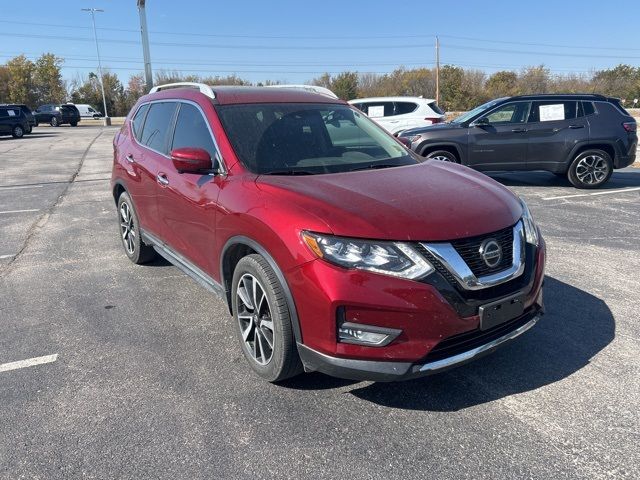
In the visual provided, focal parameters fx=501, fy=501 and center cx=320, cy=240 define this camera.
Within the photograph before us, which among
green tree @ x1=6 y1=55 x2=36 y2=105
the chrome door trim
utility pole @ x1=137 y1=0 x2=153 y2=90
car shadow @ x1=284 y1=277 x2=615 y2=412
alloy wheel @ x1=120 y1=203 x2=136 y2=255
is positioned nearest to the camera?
car shadow @ x1=284 y1=277 x2=615 y2=412

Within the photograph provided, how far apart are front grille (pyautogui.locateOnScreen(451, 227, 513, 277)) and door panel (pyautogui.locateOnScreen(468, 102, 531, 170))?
25.5 feet

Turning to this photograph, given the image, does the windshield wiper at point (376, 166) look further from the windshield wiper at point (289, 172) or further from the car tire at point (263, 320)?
the car tire at point (263, 320)

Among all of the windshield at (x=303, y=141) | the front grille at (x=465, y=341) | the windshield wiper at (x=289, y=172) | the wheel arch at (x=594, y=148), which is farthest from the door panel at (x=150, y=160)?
the wheel arch at (x=594, y=148)

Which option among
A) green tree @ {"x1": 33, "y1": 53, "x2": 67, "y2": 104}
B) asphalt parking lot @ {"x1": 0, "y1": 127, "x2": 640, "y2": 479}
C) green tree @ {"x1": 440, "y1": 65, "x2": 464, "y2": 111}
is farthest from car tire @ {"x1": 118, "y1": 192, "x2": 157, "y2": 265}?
green tree @ {"x1": 33, "y1": 53, "x2": 67, "y2": 104}

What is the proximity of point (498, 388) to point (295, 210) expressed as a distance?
165 cm

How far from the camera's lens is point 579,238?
6402 millimetres

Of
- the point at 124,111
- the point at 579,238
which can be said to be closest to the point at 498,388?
the point at 579,238

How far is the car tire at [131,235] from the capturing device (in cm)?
532

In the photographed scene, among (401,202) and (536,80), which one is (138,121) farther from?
(536,80)

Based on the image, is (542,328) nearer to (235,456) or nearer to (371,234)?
(371,234)

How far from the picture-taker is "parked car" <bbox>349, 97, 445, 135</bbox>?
14641 mm

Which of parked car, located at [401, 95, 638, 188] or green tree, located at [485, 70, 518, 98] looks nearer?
parked car, located at [401, 95, 638, 188]

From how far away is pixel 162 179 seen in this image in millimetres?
4301

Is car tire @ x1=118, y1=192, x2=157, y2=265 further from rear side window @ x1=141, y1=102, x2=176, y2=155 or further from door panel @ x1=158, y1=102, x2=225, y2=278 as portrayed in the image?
door panel @ x1=158, y1=102, x2=225, y2=278
